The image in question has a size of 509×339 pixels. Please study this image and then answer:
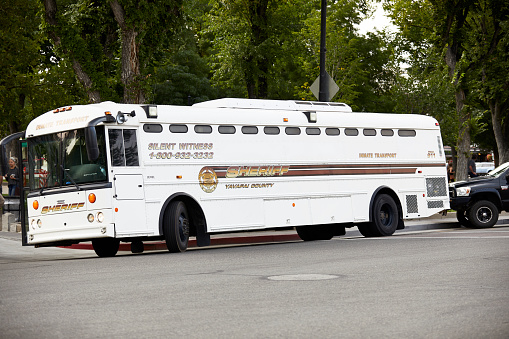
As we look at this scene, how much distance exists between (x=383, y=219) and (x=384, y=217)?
0.28 ft

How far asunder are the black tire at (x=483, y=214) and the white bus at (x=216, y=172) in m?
1.22

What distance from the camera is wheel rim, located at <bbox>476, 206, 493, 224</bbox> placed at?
23.2 m

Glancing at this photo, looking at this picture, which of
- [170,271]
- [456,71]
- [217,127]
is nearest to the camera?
[170,271]

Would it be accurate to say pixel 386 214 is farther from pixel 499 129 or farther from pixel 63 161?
pixel 499 129

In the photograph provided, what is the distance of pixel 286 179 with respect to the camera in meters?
19.5

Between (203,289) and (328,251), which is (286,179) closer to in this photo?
(328,251)

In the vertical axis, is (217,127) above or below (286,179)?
above

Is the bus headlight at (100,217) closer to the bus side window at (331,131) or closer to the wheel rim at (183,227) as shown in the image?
the wheel rim at (183,227)

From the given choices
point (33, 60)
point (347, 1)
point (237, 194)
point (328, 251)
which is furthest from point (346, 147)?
point (347, 1)

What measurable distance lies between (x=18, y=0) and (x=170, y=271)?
56.6ft

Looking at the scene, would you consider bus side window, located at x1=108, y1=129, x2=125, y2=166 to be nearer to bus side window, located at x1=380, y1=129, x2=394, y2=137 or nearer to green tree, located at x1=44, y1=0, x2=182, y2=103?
bus side window, located at x1=380, y1=129, x2=394, y2=137

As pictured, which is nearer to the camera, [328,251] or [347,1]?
[328,251]

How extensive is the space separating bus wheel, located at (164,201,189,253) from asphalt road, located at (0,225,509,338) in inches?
60.8

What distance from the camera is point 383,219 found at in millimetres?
21453
